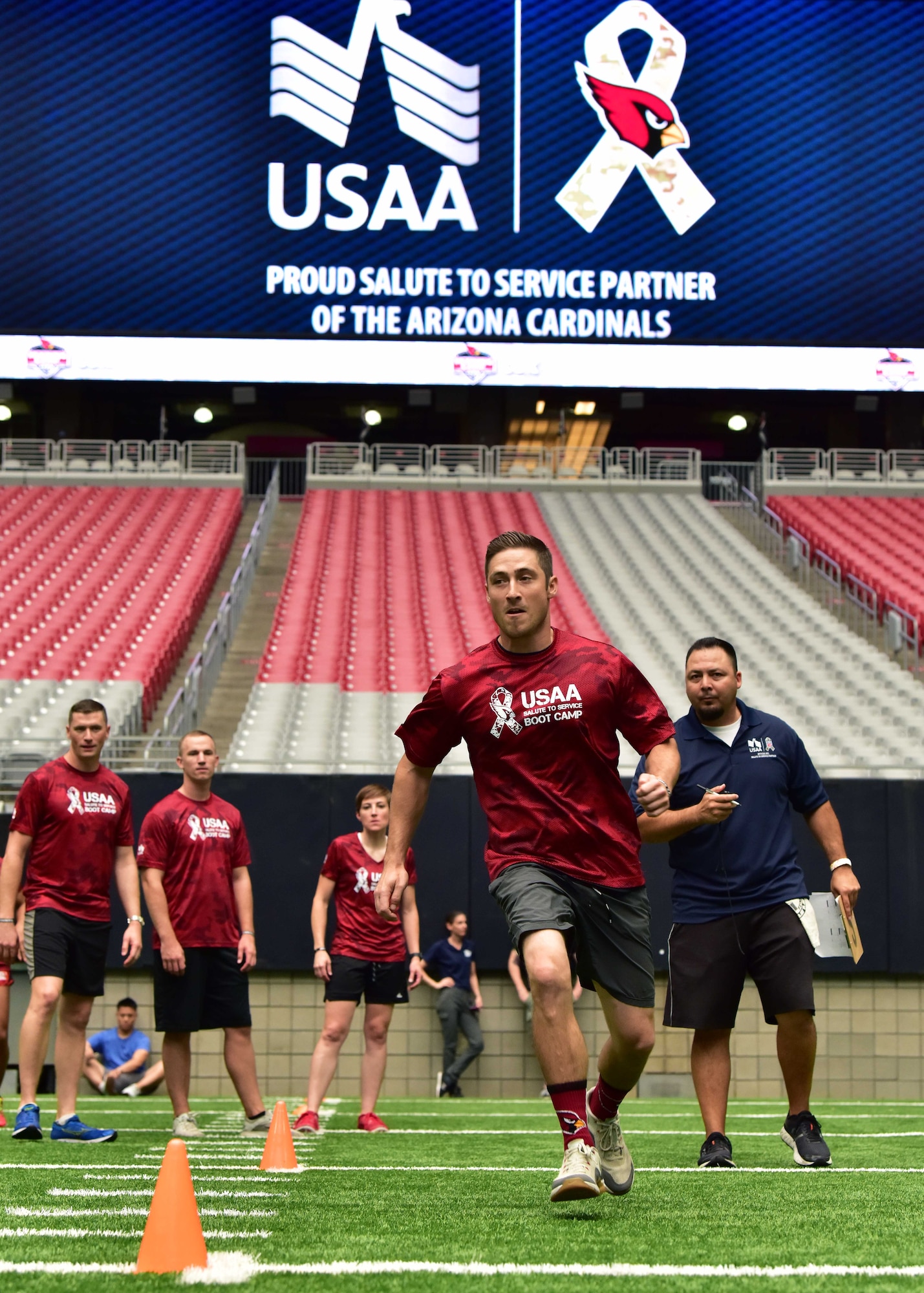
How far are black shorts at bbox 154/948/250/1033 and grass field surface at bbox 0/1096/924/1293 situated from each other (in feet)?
1.76

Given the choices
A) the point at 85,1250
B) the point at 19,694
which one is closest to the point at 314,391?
the point at 19,694

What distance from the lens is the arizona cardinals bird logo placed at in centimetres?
2697

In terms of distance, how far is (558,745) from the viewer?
463 cm

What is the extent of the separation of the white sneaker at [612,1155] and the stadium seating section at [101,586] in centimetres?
1135

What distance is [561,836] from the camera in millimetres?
4594

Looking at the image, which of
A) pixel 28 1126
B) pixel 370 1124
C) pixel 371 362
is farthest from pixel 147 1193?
pixel 371 362

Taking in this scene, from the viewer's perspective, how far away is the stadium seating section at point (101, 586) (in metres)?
17.1

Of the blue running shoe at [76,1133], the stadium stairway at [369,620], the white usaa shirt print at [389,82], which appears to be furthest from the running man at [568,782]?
the white usaa shirt print at [389,82]

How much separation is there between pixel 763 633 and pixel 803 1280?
56.7 feet

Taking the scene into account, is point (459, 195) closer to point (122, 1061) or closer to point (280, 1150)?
point (122, 1061)

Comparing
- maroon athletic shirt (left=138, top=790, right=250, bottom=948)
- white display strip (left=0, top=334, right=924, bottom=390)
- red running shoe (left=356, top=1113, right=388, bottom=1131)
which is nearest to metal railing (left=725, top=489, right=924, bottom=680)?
white display strip (left=0, top=334, right=924, bottom=390)

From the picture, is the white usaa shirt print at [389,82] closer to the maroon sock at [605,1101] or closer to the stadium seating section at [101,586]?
the stadium seating section at [101,586]

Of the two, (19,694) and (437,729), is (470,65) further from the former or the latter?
(437,729)

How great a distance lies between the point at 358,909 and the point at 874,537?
17.5m
